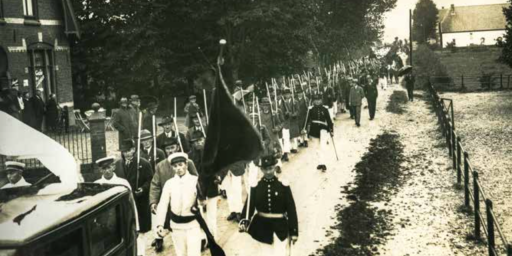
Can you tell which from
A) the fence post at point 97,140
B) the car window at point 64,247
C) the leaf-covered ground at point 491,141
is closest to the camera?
the car window at point 64,247

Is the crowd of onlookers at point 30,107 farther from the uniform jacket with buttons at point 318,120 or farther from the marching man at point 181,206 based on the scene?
the uniform jacket with buttons at point 318,120

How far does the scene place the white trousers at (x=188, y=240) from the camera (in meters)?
7.01

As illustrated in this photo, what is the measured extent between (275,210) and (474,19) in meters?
86.1

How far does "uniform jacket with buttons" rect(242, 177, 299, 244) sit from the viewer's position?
7.08m

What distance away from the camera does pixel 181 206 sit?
700 cm

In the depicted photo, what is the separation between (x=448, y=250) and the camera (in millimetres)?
8461

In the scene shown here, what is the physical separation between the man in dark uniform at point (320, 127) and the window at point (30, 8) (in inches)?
371

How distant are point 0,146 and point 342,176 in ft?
34.8

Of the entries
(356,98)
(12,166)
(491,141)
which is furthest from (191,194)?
(356,98)

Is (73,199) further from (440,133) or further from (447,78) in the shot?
(447,78)

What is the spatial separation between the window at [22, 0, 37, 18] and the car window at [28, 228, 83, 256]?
14.7 m

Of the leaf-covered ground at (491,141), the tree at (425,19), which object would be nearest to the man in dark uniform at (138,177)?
the leaf-covered ground at (491,141)

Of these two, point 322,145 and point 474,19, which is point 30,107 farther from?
point 474,19

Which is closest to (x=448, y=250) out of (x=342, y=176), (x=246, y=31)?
(x=342, y=176)
